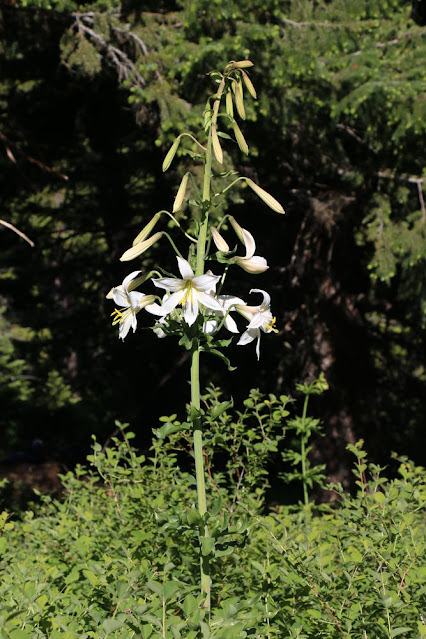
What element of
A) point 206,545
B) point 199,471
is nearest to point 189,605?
point 206,545

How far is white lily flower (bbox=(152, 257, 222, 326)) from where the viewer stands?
2109mm

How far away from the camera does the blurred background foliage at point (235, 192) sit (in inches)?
203

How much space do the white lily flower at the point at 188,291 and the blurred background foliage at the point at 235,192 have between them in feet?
9.65

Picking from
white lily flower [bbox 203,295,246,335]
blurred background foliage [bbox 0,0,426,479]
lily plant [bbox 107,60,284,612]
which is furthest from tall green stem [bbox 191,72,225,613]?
blurred background foliage [bbox 0,0,426,479]

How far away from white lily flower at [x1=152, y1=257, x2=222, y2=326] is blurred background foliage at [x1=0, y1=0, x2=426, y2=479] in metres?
2.94

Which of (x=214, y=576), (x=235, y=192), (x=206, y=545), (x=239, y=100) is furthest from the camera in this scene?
(x=235, y=192)

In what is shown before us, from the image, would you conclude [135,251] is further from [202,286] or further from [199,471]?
[199,471]

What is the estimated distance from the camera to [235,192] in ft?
17.0

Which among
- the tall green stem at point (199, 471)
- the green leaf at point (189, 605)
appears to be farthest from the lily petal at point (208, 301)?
the green leaf at point (189, 605)

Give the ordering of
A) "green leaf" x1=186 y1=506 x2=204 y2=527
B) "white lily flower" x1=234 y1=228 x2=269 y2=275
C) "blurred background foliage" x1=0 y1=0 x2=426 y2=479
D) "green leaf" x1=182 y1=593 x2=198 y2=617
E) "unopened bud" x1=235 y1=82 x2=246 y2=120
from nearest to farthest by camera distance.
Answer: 1. "green leaf" x1=182 y1=593 x2=198 y2=617
2. "green leaf" x1=186 y1=506 x2=204 y2=527
3. "white lily flower" x1=234 y1=228 x2=269 y2=275
4. "unopened bud" x1=235 y1=82 x2=246 y2=120
5. "blurred background foliage" x1=0 y1=0 x2=426 y2=479

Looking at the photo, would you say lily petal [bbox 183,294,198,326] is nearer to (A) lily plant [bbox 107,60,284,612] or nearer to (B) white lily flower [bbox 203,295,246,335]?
(A) lily plant [bbox 107,60,284,612]

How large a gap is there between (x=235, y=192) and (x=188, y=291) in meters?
3.17

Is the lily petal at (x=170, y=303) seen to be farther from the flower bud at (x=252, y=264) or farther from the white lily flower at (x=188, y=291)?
the flower bud at (x=252, y=264)

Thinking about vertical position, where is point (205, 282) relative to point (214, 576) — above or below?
above
